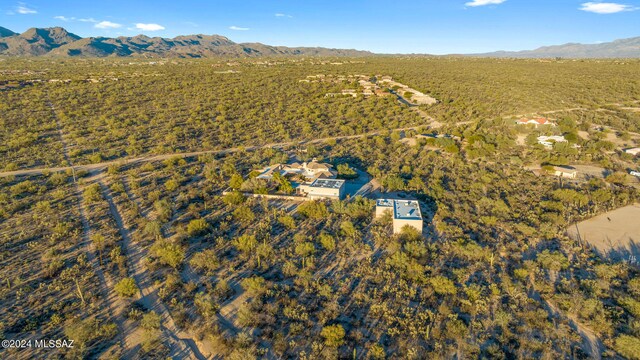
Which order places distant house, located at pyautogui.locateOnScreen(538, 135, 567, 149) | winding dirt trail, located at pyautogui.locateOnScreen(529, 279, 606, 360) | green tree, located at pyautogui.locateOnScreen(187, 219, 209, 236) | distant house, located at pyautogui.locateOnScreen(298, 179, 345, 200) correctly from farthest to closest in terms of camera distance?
distant house, located at pyautogui.locateOnScreen(538, 135, 567, 149) → distant house, located at pyautogui.locateOnScreen(298, 179, 345, 200) → green tree, located at pyautogui.locateOnScreen(187, 219, 209, 236) → winding dirt trail, located at pyautogui.locateOnScreen(529, 279, 606, 360)

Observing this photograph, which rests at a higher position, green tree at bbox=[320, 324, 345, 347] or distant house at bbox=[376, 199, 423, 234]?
distant house at bbox=[376, 199, 423, 234]

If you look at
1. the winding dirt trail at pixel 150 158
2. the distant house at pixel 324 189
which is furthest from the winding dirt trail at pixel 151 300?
the winding dirt trail at pixel 150 158

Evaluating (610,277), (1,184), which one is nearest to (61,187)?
(1,184)

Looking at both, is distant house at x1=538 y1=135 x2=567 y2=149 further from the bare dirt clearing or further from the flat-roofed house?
the flat-roofed house

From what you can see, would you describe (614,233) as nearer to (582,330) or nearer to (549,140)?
(582,330)

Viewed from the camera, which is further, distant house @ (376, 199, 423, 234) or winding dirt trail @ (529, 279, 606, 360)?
distant house @ (376, 199, 423, 234)

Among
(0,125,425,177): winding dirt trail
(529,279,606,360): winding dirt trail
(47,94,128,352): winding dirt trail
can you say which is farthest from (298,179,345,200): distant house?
(47,94,128,352): winding dirt trail

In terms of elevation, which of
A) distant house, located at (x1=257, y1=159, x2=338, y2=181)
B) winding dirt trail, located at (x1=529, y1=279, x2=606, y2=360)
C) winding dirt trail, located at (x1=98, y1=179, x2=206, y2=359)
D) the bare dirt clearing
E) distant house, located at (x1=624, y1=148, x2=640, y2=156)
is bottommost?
the bare dirt clearing

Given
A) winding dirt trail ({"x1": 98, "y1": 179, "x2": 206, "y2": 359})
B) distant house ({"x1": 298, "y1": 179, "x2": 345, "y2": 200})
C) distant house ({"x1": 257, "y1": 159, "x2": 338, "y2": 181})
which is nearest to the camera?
winding dirt trail ({"x1": 98, "y1": 179, "x2": 206, "y2": 359})
